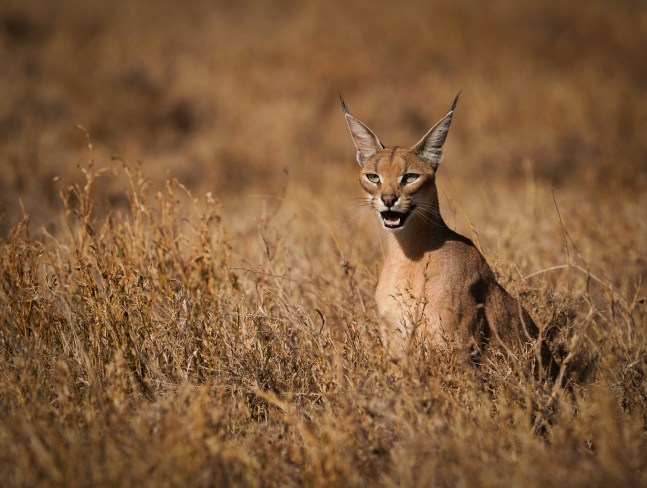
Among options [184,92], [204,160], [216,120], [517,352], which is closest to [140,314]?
[517,352]

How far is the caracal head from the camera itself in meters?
3.12

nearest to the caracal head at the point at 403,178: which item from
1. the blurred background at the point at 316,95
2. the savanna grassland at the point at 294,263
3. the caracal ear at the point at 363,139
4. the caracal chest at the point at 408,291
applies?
the caracal ear at the point at 363,139

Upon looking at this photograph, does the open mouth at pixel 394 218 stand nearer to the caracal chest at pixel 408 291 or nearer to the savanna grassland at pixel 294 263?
the caracal chest at pixel 408 291

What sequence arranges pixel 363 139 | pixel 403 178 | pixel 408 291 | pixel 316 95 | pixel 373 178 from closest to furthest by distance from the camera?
pixel 408 291
pixel 403 178
pixel 373 178
pixel 363 139
pixel 316 95

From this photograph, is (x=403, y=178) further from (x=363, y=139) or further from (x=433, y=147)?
(x=363, y=139)

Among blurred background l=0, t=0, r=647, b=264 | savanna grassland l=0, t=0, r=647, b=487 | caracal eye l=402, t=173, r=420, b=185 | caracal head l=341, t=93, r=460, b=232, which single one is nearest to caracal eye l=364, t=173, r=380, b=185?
caracal head l=341, t=93, r=460, b=232

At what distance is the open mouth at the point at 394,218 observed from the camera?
10.2 ft

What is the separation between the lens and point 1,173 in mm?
7082

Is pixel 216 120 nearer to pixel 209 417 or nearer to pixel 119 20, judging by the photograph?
pixel 119 20

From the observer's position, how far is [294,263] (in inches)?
169

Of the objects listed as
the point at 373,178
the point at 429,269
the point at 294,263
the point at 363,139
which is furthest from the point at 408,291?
the point at 294,263

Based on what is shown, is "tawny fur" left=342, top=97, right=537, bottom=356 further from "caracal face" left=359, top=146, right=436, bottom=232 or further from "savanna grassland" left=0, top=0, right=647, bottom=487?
"savanna grassland" left=0, top=0, right=647, bottom=487

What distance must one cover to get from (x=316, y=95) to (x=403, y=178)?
8.45 metres

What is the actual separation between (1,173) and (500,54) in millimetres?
10150
